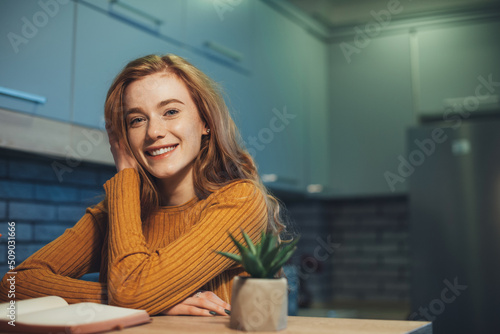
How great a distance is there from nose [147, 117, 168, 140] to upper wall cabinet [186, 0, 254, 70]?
3.83ft

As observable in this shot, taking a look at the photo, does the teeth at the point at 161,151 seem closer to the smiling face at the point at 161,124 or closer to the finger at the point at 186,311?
the smiling face at the point at 161,124

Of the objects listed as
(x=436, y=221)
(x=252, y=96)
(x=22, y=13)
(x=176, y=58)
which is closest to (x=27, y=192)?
(x=22, y=13)

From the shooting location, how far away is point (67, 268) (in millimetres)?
1287

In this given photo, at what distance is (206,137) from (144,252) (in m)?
0.41

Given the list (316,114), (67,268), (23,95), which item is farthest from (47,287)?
(316,114)

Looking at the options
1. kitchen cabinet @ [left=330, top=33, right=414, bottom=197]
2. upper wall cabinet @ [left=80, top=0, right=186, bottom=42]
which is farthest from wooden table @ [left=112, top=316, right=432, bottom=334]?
kitchen cabinet @ [left=330, top=33, right=414, bottom=197]

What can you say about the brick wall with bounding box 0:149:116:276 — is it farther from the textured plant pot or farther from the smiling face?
the textured plant pot

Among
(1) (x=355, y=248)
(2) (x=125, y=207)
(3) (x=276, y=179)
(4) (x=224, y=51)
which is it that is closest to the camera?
(2) (x=125, y=207)

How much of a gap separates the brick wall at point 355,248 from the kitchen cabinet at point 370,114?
32 centimetres

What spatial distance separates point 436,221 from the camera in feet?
9.31

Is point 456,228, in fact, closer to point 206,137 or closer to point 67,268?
point 206,137

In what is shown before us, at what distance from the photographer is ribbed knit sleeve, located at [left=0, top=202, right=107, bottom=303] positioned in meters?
1.12

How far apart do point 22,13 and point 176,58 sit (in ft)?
2.15

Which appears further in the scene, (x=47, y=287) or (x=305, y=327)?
(x=47, y=287)
